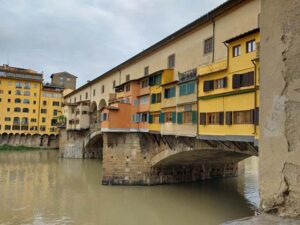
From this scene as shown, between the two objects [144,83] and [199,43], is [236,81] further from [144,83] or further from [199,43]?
[144,83]

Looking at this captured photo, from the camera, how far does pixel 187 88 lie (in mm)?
18797

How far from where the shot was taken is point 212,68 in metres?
16.3

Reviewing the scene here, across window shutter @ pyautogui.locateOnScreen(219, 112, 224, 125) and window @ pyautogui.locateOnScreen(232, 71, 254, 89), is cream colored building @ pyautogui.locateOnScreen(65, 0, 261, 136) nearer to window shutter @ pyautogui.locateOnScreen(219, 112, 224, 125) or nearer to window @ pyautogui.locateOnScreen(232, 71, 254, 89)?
window shutter @ pyautogui.locateOnScreen(219, 112, 224, 125)

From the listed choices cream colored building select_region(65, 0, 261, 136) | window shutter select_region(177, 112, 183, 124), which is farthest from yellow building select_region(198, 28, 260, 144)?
window shutter select_region(177, 112, 183, 124)

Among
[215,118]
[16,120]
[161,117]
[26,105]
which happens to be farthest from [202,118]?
[26,105]

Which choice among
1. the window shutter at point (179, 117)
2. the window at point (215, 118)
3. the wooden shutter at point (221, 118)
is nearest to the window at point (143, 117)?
the window shutter at point (179, 117)

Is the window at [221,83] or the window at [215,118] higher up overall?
the window at [221,83]

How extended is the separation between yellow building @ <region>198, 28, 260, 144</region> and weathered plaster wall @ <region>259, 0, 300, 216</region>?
11642 millimetres

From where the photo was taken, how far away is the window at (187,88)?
1822cm

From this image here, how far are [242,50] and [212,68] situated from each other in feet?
7.88

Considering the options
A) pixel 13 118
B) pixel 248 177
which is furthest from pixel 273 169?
pixel 13 118

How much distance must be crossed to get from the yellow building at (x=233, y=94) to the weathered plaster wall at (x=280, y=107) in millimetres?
11642

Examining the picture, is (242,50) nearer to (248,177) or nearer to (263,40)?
(263,40)

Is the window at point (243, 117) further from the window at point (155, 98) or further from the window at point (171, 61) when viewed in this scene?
the window at point (155, 98)
